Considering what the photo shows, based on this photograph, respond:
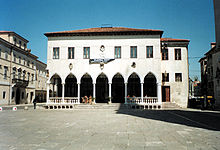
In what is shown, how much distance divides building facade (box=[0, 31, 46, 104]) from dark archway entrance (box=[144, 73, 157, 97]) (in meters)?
23.7

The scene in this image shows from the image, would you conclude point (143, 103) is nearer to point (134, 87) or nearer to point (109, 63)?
point (134, 87)

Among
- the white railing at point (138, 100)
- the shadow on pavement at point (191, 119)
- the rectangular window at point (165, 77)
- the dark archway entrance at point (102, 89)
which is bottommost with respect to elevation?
the shadow on pavement at point (191, 119)

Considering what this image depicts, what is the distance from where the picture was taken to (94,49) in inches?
944

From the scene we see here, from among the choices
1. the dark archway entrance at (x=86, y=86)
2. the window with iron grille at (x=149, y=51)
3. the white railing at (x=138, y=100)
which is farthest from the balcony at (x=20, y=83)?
the window with iron grille at (x=149, y=51)

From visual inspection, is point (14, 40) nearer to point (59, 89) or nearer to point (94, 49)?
point (59, 89)

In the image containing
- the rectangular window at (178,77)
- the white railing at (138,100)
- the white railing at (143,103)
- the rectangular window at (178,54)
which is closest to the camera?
the white railing at (143,103)

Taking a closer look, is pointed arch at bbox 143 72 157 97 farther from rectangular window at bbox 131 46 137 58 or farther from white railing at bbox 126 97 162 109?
rectangular window at bbox 131 46 137 58

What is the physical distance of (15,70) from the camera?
113 feet

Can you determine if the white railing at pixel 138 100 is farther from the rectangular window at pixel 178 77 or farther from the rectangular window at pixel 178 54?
the rectangular window at pixel 178 54

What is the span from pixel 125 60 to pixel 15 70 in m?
23.0

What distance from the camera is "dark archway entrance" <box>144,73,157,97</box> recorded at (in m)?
25.3

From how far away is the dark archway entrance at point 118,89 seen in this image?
26.1 metres

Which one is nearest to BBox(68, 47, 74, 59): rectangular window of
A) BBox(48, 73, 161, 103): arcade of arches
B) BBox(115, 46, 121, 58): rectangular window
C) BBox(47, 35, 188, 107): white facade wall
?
BBox(47, 35, 188, 107): white facade wall

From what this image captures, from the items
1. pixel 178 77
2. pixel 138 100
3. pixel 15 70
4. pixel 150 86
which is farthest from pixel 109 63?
pixel 15 70
